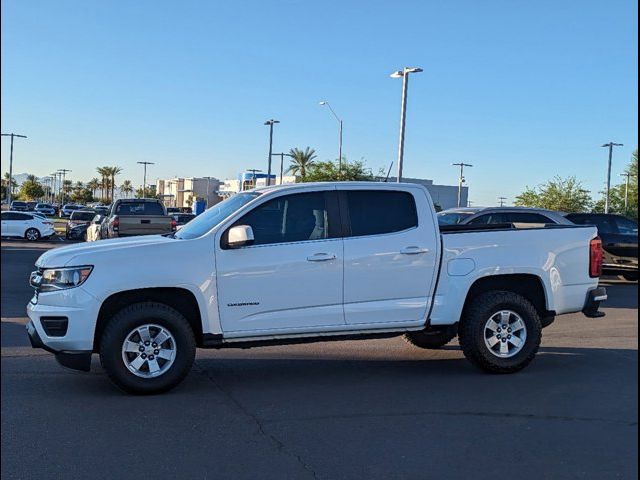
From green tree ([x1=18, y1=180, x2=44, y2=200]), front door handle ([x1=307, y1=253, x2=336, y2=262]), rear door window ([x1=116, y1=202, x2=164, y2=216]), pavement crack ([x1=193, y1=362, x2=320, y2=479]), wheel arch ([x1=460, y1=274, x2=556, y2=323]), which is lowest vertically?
pavement crack ([x1=193, y1=362, x2=320, y2=479])

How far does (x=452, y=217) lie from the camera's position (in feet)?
48.8

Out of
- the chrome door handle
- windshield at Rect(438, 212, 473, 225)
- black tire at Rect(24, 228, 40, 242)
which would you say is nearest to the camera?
the chrome door handle

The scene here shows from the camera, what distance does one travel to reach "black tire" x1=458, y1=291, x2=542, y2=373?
22.6 ft

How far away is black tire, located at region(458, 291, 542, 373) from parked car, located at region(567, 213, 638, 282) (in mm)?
11021

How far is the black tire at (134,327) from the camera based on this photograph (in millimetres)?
5910

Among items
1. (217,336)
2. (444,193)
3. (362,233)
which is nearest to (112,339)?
(217,336)

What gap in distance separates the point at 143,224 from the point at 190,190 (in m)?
77.8

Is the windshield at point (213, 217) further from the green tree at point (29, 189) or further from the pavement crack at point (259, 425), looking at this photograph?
the green tree at point (29, 189)

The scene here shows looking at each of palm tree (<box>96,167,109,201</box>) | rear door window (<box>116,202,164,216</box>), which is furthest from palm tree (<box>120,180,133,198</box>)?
rear door window (<box>116,202,164,216</box>)

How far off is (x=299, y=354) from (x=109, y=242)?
2.65 meters

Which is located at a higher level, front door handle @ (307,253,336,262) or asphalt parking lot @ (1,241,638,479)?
front door handle @ (307,253,336,262)

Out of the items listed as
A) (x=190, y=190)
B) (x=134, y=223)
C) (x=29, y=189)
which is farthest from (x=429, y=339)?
(x=29, y=189)

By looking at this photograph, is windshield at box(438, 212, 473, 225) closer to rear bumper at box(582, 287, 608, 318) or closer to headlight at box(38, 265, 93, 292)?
rear bumper at box(582, 287, 608, 318)

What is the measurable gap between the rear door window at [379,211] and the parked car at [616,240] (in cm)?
1153
